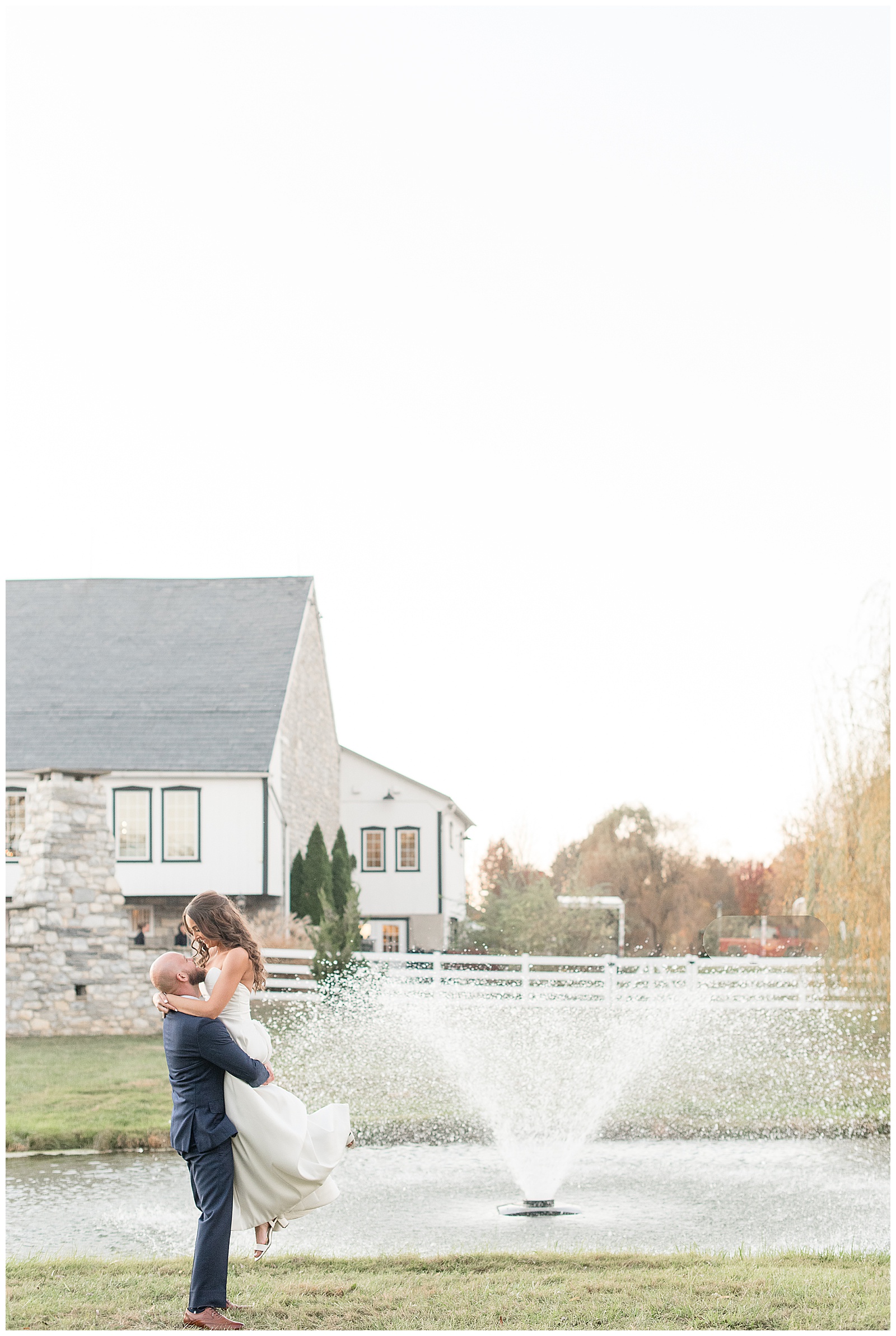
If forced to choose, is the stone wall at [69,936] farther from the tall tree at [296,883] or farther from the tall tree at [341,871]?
the tall tree at [341,871]

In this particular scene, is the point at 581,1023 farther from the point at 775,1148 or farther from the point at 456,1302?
the point at 456,1302

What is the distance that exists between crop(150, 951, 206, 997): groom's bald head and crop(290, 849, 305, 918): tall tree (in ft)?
76.0

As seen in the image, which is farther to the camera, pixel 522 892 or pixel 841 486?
pixel 522 892

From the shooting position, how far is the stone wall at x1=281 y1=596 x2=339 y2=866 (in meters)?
27.6

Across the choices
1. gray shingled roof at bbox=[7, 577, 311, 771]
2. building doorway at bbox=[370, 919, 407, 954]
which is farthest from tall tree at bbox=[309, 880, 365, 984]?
building doorway at bbox=[370, 919, 407, 954]

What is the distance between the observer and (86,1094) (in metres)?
13.4

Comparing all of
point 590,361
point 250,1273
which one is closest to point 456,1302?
point 250,1273

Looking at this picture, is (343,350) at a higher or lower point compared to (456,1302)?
higher

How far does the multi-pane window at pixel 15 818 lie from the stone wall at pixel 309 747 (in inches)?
206

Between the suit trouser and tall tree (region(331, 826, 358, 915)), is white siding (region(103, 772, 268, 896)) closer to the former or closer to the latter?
tall tree (region(331, 826, 358, 915))

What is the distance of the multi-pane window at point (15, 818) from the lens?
25.5m

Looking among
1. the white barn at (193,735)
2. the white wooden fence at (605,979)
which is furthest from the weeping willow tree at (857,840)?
the white barn at (193,735)

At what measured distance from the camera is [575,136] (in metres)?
→ 10.3

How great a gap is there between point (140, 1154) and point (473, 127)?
9.24 metres
